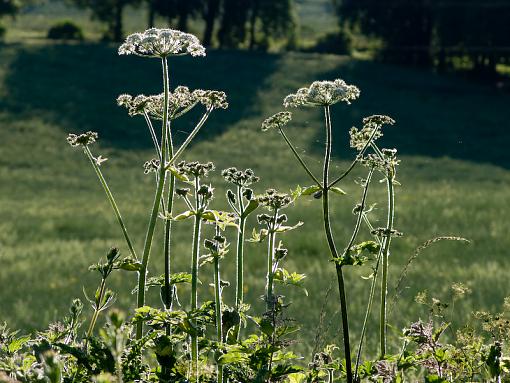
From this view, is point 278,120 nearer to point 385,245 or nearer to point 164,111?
point 164,111

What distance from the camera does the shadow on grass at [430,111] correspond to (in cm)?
4256

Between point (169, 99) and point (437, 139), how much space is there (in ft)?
141

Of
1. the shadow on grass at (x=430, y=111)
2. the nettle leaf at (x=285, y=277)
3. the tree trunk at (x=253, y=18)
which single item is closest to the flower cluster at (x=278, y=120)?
the nettle leaf at (x=285, y=277)

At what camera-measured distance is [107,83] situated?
52500 mm

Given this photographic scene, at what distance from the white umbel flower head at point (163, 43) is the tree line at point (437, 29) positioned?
2389 inches

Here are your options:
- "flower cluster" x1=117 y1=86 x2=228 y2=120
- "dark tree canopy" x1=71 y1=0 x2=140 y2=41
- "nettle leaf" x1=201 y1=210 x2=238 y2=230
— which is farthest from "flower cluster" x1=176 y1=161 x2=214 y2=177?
"dark tree canopy" x1=71 y1=0 x2=140 y2=41

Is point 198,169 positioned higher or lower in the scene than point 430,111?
higher

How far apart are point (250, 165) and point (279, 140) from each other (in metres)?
7.05

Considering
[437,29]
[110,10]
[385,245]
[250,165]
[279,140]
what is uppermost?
[385,245]

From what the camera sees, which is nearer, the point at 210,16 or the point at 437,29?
the point at 437,29

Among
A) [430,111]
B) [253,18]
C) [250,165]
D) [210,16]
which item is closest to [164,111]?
[250,165]

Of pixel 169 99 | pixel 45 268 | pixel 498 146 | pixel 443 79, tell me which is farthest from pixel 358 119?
pixel 169 99

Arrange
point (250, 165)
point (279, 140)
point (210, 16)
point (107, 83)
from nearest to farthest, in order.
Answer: point (250, 165) → point (279, 140) → point (107, 83) → point (210, 16)

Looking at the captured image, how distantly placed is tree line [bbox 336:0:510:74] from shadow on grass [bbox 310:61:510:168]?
294cm
